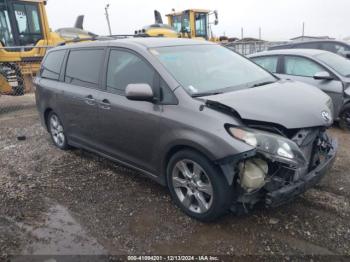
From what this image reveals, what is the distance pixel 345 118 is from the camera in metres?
6.25

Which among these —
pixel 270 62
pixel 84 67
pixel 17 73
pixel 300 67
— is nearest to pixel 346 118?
pixel 300 67

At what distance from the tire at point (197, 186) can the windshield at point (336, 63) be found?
170 inches

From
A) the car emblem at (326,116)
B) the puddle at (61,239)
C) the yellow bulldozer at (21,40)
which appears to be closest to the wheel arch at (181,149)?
the puddle at (61,239)

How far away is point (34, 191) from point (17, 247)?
1.22 m

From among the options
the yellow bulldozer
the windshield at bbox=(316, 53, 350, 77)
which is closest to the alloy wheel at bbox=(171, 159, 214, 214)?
the windshield at bbox=(316, 53, 350, 77)

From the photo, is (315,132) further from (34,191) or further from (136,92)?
(34,191)

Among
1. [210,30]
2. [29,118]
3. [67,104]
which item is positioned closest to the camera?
[67,104]

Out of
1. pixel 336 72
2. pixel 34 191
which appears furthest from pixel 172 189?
pixel 336 72

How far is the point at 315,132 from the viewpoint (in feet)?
11.1

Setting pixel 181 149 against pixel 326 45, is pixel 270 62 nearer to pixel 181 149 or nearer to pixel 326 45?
pixel 326 45

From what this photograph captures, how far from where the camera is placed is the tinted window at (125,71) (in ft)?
12.9

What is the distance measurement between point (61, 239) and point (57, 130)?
2864 mm

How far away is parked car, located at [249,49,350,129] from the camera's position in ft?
20.3

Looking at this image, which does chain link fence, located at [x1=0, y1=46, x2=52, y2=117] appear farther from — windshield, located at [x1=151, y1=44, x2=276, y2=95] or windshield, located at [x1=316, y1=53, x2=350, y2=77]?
windshield, located at [x1=316, y1=53, x2=350, y2=77]
